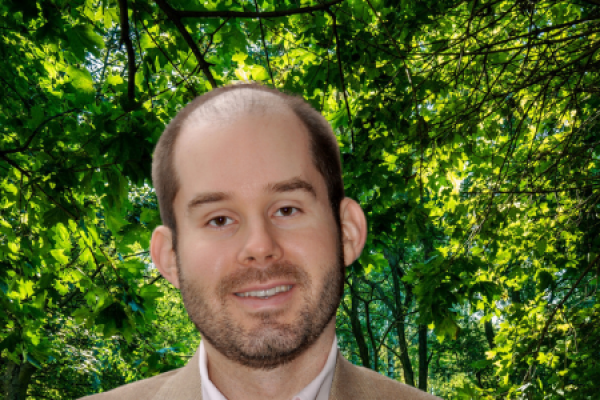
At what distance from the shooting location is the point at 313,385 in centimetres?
147

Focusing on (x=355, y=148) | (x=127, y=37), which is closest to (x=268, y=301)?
(x=127, y=37)

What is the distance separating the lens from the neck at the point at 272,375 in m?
1.45

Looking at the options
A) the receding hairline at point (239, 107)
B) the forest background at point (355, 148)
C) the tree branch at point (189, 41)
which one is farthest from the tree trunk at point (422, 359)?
the receding hairline at point (239, 107)

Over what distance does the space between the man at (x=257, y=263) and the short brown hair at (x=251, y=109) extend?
1 centimetres

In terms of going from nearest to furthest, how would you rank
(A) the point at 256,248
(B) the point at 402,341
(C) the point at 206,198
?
1. (A) the point at 256,248
2. (C) the point at 206,198
3. (B) the point at 402,341

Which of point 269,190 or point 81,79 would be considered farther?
point 81,79

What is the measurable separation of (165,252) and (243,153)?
515 mm

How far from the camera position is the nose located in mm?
1384

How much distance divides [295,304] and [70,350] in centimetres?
950

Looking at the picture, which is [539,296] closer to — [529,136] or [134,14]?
[529,136]

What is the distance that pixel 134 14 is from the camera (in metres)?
3.33

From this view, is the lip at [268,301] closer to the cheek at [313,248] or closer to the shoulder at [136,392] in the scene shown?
the cheek at [313,248]

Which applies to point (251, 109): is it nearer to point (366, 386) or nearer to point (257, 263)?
point (257, 263)

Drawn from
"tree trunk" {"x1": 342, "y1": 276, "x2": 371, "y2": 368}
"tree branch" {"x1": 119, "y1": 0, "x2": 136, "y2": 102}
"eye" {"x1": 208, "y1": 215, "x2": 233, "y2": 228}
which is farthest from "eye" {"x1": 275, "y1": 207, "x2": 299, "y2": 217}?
"tree trunk" {"x1": 342, "y1": 276, "x2": 371, "y2": 368}
